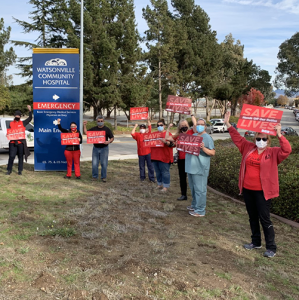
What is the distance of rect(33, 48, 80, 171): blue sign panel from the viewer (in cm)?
1074

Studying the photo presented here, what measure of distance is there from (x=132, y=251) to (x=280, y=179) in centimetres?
352

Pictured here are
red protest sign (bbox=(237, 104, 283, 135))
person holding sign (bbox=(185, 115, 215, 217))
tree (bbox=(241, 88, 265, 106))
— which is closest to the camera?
red protest sign (bbox=(237, 104, 283, 135))

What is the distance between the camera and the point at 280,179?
6.71 m

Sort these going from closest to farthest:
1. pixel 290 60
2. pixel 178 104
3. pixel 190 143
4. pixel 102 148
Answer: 1. pixel 190 143
2. pixel 178 104
3. pixel 102 148
4. pixel 290 60

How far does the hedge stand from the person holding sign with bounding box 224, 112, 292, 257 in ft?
5.51

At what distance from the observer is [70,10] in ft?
89.6

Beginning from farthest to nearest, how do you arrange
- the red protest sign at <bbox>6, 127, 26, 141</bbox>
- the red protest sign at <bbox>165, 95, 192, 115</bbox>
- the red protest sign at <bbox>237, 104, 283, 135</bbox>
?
the red protest sign at <bbox>6, 127, 26, 141</bbox>, the red protest sign at <bbox>165, 95, 192, 115</bbox>, the red protest sign at <bbox>237, 104, 283, 135</bbox>

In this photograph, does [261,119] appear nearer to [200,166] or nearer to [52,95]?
[200,166]

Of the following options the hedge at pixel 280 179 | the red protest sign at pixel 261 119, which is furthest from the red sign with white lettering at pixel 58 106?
the red protest sign at pixel 261 119

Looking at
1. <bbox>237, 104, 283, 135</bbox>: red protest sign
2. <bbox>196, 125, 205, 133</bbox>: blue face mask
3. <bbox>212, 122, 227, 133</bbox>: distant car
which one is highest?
<bbox>237, 104, 283, 135</bbox>: red protest sign

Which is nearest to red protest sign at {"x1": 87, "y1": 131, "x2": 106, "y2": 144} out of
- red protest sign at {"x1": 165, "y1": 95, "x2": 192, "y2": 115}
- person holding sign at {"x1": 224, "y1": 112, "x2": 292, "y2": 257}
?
red protest sign at {"x1": 165, "y1": 95, "x2": 192, "y2": 115}

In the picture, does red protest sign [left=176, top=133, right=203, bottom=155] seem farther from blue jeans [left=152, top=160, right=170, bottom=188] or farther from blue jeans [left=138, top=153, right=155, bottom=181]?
blue jeans [left=138, top=153, right=155, bottom=181]

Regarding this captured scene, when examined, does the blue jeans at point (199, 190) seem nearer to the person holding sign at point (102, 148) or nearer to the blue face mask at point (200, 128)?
the blue face mask at point (200, 128)

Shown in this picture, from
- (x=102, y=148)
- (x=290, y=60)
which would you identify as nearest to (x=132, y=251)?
(x=102, y=148)
